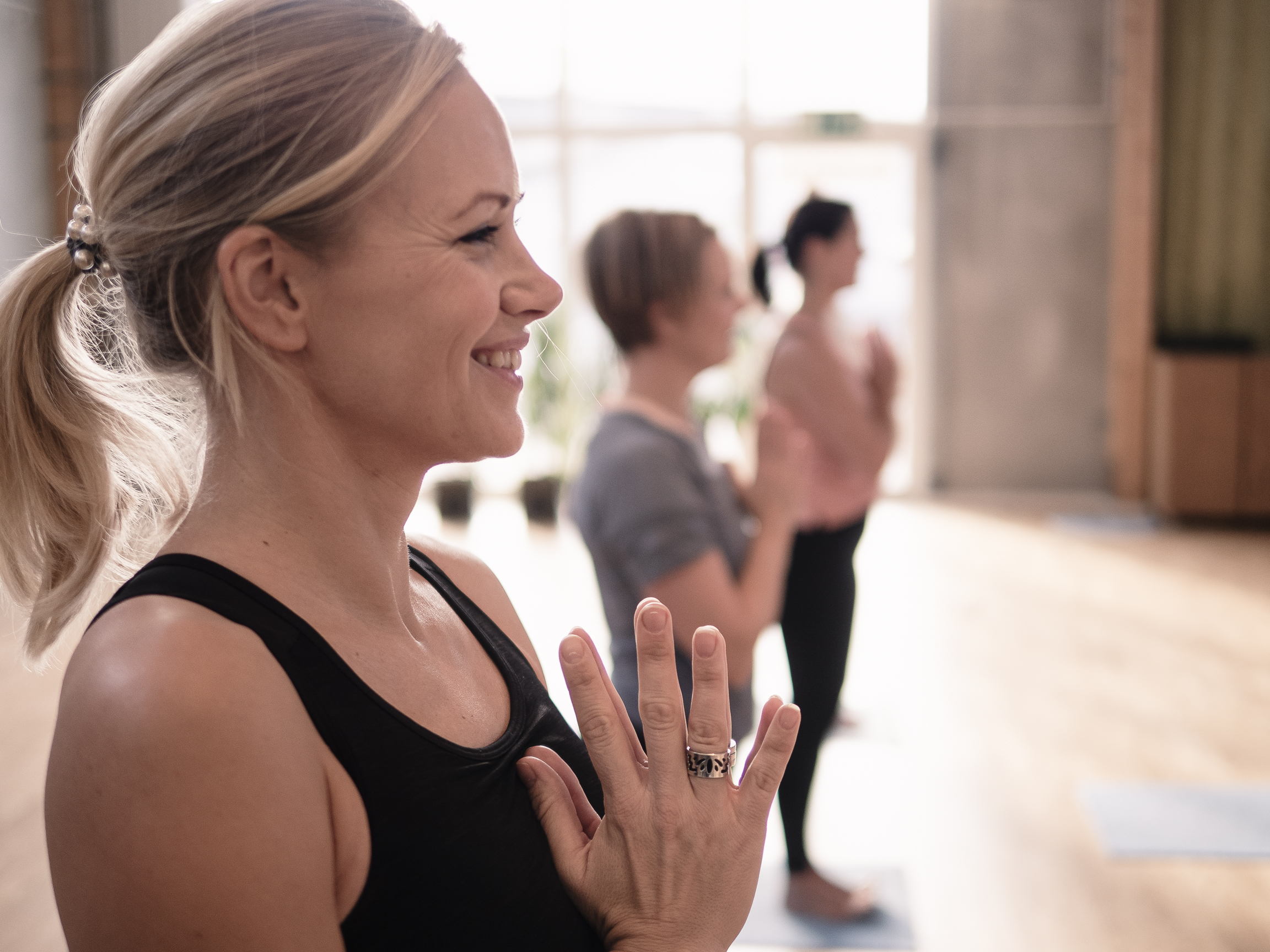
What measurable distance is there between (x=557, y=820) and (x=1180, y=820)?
276cm

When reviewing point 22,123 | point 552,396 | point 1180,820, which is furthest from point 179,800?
point 22,123

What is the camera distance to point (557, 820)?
0.85m

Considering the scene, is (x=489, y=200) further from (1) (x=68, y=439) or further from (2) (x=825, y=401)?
(2) (x=825, y=401)

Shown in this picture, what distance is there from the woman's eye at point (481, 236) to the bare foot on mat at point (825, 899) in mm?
2198

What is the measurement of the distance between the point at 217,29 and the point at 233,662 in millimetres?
420

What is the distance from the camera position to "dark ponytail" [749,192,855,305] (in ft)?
9.71

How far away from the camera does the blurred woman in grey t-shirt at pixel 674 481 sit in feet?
5.74

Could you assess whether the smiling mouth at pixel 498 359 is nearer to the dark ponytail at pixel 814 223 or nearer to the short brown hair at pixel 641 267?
the short brown hair at pixel 641 267

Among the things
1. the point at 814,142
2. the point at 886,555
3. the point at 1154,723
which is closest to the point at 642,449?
the point at 1154,723

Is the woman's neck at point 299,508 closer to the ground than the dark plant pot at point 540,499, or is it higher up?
higher up

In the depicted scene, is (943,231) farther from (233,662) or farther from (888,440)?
(233,662)

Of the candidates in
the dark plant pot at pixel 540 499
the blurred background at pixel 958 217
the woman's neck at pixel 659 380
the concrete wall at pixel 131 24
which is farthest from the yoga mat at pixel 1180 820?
the concrete wall at pixel 131 24

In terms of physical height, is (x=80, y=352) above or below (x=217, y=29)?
below

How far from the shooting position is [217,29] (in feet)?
2.53
